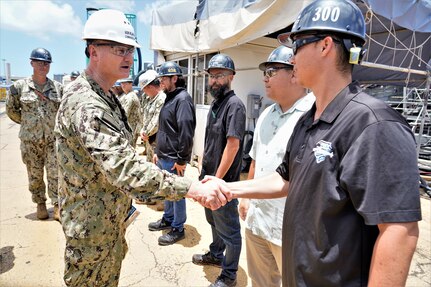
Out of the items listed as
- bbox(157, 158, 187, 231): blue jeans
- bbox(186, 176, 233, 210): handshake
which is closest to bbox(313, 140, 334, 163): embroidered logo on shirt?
bbox(186, 176, 233, 210): handshake

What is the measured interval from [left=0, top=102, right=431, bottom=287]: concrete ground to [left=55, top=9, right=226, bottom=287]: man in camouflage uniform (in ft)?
4.44

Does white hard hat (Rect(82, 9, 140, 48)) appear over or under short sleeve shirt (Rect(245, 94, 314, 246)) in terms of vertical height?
over

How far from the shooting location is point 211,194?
6.46 ft

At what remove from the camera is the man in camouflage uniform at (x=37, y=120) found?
4.09 meters

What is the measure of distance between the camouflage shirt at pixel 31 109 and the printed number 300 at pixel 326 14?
416 centimetres

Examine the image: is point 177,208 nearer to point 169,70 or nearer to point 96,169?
point 169,70

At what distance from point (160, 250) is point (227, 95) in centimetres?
216

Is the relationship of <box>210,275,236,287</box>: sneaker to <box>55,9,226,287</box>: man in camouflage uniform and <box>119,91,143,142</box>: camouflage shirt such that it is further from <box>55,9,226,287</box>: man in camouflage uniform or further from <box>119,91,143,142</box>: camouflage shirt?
<box>119,91,143,142</box>: camouflage shirt

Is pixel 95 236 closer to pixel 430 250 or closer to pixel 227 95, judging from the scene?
pixel 227 95

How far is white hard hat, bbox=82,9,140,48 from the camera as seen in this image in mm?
1664

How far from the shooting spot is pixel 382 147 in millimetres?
915

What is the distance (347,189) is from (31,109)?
457cm

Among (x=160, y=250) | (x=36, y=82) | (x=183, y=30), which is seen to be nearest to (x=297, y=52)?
(x=160, y=250)

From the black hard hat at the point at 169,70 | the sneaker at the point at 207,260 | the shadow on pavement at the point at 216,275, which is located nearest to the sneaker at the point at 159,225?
the sneaker at the point at 207,260
